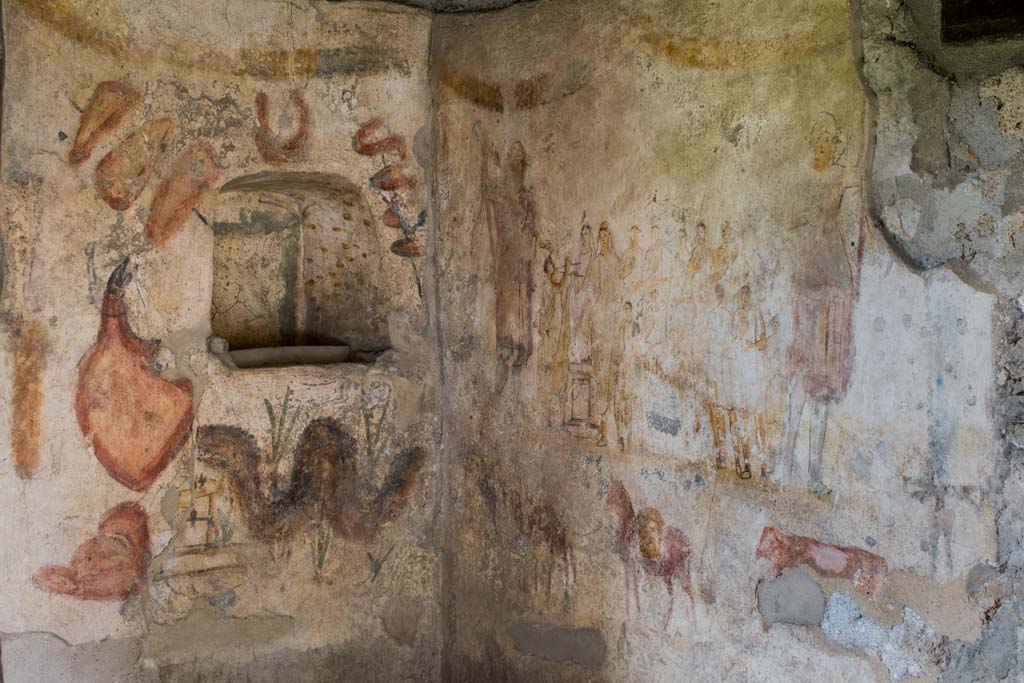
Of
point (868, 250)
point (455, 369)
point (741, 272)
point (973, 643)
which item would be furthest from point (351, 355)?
point (973, 643)

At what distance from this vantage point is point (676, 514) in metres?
3.77

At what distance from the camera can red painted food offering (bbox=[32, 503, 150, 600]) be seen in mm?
4082

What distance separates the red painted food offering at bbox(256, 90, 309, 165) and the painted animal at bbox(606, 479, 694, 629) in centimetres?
184

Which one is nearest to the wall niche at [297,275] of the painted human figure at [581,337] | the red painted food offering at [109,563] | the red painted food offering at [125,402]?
the red painted food offering at [125,402]

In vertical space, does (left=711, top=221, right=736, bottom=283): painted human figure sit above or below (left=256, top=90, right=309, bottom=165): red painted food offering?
below

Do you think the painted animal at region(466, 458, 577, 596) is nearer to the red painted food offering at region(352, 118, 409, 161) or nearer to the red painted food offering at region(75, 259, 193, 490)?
the red painted food offering at region(75, 259, 193, 490)

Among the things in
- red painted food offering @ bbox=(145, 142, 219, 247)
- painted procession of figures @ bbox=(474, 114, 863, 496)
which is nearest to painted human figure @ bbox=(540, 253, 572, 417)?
painted procession of figures @ bbox=(474, 114, 863, 496)

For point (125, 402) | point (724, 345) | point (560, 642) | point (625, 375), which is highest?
point (724, 345)

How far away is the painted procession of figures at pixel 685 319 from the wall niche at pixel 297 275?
694 millimetres

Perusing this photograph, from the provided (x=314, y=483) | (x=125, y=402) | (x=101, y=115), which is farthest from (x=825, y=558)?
(x=101, y=115)

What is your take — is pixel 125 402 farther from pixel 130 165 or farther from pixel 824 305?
pixel 824 305

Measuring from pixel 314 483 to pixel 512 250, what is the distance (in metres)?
1.27

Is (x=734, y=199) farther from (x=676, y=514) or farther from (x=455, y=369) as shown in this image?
(x=455, y=369)

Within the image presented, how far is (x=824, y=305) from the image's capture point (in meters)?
3.33
